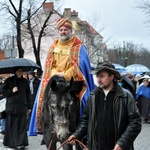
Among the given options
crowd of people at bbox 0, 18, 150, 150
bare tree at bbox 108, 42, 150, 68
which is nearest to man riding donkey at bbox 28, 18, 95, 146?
crowd of people at bbox 0, 18, 150, 150

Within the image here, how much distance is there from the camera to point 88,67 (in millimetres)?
6195

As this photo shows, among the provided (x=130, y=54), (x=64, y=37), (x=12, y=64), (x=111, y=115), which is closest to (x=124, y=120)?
(x=111, y=115)

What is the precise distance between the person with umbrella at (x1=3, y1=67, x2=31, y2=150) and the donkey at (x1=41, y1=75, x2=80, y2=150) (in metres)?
4.27

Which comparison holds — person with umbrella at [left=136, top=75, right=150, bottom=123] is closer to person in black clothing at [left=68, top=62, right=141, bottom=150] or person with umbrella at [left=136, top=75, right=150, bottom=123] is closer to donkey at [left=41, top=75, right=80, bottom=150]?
donkey at [left=41, top=75, right=80, bottom=150]

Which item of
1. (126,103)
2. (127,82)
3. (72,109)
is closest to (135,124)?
(126,103)

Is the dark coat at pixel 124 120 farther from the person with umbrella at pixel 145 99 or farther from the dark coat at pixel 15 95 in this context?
the person with umbrella at pixel 145 99

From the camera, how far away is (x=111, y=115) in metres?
4.45

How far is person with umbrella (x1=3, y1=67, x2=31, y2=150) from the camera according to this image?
32.3 ft

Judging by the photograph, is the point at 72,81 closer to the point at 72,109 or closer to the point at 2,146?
the point at 72,109

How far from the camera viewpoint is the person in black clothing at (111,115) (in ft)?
14.4

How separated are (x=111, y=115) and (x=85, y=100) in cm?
153

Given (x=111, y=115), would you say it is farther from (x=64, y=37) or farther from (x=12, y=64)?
(x=12, y=64)

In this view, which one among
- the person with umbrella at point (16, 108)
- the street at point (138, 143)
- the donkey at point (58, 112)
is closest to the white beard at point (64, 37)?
the donkey at point (58, 112)

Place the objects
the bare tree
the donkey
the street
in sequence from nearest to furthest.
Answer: the donkey < the street < the bare tree
